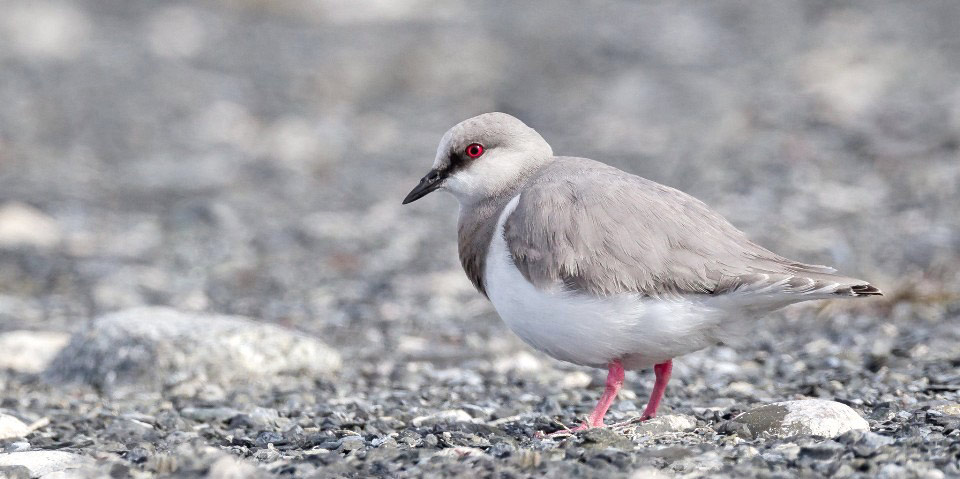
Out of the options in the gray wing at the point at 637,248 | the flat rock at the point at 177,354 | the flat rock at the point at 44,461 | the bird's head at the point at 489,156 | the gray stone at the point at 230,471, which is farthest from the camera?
the flat rock at the point at 177,354

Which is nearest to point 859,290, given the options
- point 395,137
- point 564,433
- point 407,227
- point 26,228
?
point 564,433

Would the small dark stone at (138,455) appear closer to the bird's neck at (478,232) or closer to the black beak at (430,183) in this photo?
the bird's neck at (478,232)

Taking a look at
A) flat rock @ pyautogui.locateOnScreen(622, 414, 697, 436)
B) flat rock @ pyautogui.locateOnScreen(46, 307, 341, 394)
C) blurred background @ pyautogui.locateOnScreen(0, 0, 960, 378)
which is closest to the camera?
flat rock @ pyautogui.locateOnScreen(622, 414, 697, 436)

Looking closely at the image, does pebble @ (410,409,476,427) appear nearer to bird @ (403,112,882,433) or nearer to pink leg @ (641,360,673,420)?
bird @ (403,112,882,433)

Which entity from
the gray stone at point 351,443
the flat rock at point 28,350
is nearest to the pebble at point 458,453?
the gray stone at point 351,443

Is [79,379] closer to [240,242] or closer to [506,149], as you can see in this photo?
[506,149]

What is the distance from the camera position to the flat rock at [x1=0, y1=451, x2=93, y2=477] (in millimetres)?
4527

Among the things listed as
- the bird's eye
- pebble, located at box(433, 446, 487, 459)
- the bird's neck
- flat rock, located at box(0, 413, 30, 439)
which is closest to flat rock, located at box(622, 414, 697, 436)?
pebble, located at box(433, 446, 487, 459)

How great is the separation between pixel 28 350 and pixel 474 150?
11.1 feet

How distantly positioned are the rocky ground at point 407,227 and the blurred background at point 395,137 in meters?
0.05

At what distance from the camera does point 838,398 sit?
5.48m

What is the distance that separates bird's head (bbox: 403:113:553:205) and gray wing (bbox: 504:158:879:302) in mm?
466

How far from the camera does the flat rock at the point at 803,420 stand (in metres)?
4.62

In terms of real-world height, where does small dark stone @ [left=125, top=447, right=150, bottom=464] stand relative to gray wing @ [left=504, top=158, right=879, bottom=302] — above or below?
below
